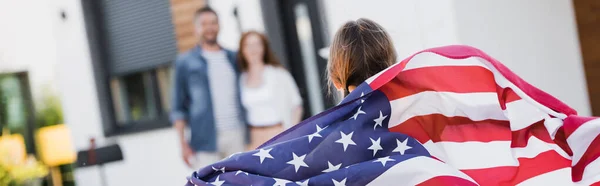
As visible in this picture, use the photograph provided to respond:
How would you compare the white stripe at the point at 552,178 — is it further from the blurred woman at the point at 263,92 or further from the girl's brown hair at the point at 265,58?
the girl's brown hair at the point at 265,58

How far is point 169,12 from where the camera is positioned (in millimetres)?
8984

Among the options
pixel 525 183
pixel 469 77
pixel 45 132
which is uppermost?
pixel 469 77

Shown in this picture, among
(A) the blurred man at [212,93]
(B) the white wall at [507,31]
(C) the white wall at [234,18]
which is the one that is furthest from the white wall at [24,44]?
(B) the white wall at [507,31]

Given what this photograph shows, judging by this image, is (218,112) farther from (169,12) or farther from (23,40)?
(23,40)

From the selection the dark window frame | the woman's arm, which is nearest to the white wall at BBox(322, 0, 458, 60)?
the woman's arm

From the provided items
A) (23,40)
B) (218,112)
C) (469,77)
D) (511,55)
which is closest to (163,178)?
(218,112)

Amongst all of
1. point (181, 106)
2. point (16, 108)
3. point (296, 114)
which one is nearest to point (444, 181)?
point (296, 114)

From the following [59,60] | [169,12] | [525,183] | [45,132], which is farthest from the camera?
[45,132]

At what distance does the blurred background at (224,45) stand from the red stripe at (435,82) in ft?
10.1

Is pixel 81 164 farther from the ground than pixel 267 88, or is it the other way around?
pixel 267 88

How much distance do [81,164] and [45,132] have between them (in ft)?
23.4

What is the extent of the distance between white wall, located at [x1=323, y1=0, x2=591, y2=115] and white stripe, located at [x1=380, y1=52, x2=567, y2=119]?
3.01 meters

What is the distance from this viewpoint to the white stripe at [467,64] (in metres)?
3.05

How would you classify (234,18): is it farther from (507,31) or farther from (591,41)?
(591,41)
